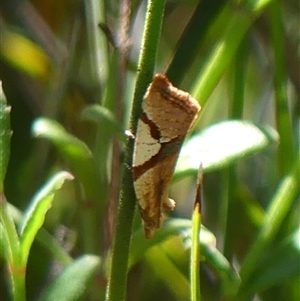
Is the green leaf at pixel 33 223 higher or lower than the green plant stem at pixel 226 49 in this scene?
lower

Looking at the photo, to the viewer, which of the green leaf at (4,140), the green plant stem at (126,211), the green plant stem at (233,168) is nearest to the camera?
the green plant stem at (126,211)

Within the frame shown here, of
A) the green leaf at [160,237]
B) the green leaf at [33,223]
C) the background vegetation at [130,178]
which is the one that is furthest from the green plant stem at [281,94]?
the green leaf at [33,223]

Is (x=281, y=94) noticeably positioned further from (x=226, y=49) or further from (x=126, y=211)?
(x=126, y=211)

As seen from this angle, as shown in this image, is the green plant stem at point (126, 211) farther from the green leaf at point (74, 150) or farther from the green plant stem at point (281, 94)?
the green plant stem at point (281, 94)

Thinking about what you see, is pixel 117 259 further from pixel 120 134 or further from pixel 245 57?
pixel 245 57

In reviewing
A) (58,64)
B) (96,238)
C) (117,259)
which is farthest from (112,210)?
(58,64)

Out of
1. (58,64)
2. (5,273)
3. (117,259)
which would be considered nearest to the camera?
(117,259)

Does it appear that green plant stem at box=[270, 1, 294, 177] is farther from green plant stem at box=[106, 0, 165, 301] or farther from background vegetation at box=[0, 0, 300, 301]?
green plant stem at box=[106, 0, 165, 301]

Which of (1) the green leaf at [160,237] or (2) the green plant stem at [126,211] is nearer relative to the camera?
(2) the green plant stem at [126,211]
